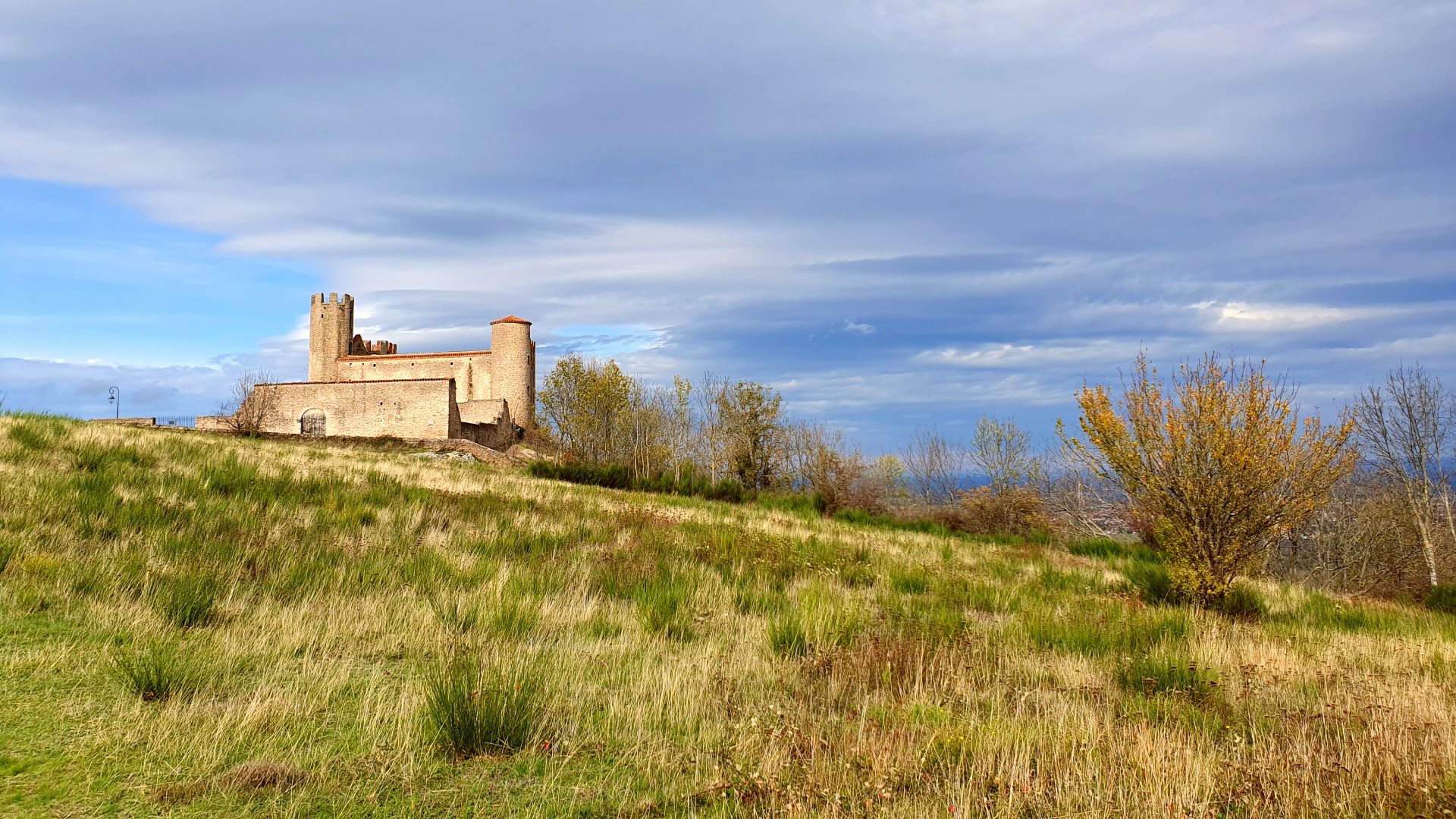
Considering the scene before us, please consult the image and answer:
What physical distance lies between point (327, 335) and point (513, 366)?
15.6 metres

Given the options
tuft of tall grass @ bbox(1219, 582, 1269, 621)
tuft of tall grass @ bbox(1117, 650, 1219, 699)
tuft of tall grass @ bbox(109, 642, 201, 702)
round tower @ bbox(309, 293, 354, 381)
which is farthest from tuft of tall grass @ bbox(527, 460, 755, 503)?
round tower @ bbox(309, 293, 354, 381)

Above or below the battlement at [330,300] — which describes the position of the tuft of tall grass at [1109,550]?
below

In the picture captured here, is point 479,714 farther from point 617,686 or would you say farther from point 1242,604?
point 1242,604

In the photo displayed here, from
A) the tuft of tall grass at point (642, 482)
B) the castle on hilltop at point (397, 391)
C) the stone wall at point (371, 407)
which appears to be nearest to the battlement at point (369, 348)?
the castle on hilltop at point (397, 391)

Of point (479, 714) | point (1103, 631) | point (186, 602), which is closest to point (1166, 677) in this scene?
point (1103, 631)

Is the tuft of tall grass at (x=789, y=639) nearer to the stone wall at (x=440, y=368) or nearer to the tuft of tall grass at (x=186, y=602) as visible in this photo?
the tuft of tall grass at (x=186, y=602)

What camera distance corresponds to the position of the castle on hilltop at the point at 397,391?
46156 millimetres

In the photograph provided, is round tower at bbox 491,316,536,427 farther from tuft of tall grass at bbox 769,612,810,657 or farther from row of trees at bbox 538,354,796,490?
→ tuft of tall grass at bbox 769,612,810,657

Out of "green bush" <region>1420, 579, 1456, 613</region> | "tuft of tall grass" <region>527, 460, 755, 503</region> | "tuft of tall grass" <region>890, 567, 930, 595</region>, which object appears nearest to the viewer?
"tuft of tall grass" <region>890, 567, 930, 595</region>

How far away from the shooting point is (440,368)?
58.2 meters

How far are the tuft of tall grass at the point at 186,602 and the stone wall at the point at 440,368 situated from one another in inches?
2129

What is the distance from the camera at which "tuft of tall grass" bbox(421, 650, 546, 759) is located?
12.0 ft

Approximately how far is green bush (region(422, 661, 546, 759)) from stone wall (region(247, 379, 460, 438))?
44471 mm

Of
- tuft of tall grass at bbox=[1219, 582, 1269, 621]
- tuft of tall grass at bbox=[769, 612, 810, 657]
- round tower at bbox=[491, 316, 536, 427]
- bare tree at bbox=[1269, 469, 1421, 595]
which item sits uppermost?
round tower at bbox=[491, 316, 536, 427]
